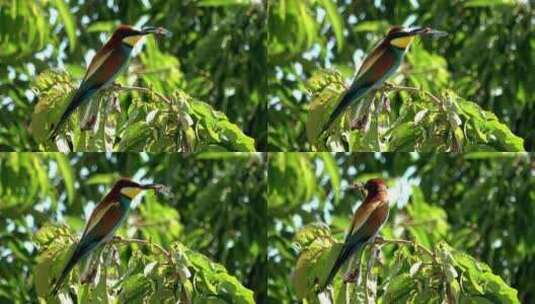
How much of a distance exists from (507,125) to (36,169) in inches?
56.1

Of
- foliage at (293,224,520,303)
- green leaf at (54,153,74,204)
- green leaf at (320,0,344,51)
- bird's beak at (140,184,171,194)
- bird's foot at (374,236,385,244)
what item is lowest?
foliage at (293,224,520,303)

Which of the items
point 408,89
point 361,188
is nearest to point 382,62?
point 408,89

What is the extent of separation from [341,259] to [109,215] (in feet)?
2.32

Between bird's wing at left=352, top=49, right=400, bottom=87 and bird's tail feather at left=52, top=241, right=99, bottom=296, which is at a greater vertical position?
bird's wing at left=352, top=49, right=400, bottom=87

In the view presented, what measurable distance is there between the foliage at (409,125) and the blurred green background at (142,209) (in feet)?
0.78

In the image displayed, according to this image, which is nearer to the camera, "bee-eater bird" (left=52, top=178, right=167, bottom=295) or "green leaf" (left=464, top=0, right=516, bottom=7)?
"bee-eater bird" (left=52, top=178, right=167, bottom=295)

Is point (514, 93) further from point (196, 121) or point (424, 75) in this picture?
point (196, 121)

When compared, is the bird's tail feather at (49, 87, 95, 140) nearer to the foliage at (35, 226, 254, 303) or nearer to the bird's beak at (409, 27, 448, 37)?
the foliage at (35, 226, 254, 303)

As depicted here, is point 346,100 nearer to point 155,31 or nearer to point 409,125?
point 409,125

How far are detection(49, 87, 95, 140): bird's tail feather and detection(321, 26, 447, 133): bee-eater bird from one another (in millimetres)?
740

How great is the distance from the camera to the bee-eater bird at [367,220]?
14.9 ft

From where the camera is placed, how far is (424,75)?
4.59m

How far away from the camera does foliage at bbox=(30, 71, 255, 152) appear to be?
4578 millimetres

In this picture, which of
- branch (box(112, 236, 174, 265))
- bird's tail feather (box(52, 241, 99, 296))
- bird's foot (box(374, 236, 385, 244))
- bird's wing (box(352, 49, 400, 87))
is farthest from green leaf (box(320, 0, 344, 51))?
bird's tail feather (box(52, 241, 99, 296))
